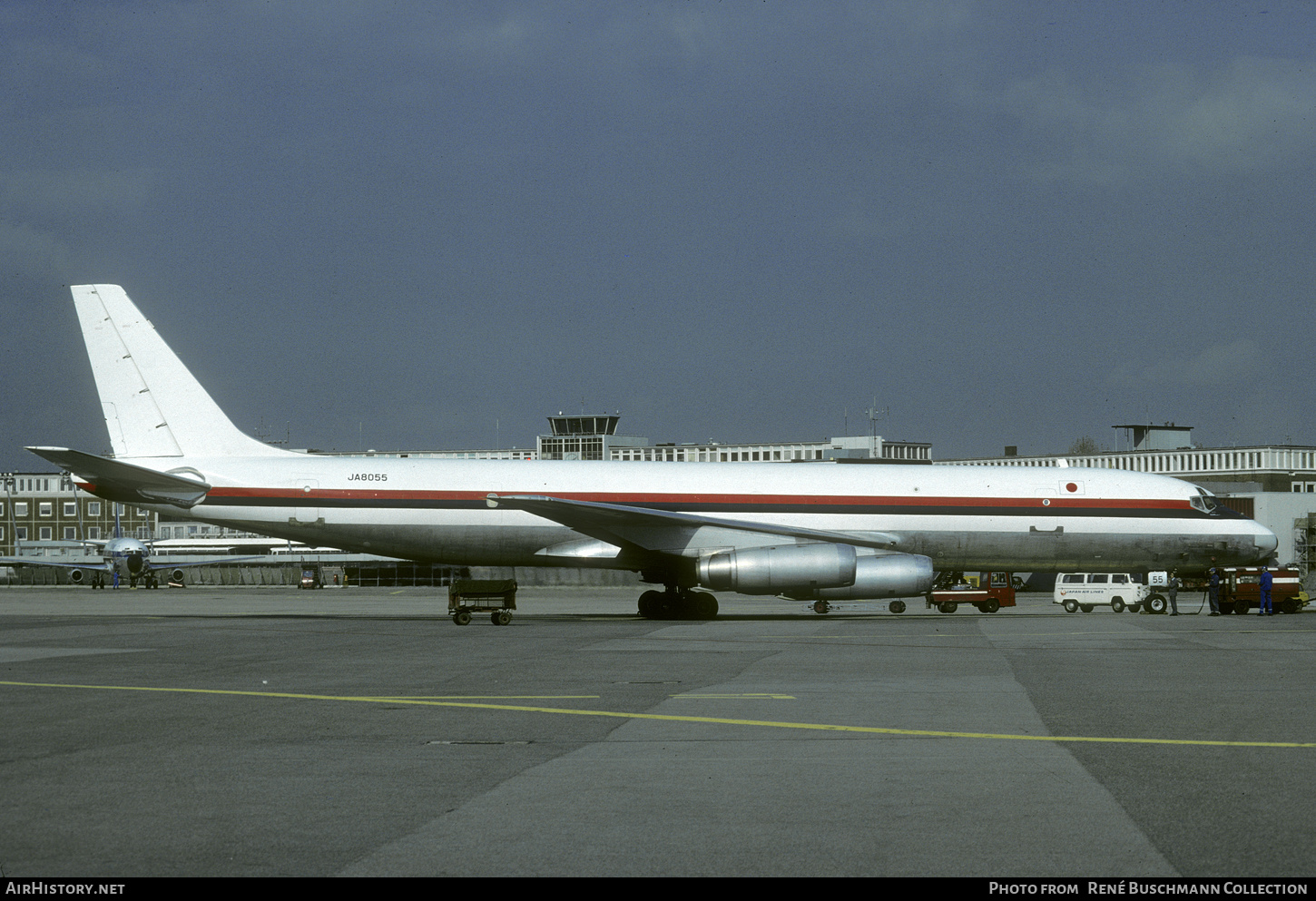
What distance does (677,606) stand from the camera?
112ft

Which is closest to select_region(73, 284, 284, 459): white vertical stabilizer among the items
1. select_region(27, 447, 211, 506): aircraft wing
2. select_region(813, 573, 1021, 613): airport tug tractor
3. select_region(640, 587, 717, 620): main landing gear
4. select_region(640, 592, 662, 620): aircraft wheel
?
select_region(27, 447, 211, 506): aircraft wing

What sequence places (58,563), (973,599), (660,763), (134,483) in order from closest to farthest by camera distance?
1. (660,763)
2. (134,483)
3. (973,599)
4. (58,563)

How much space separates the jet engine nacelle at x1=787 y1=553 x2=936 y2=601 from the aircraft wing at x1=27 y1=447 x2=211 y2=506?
15.5 meters

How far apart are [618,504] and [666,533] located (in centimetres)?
172

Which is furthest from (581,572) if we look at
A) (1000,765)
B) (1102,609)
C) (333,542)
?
(1000,765)

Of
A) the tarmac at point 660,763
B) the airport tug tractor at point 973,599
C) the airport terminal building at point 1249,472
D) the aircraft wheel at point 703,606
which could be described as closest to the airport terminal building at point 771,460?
the airport terminal building at point 1249,472

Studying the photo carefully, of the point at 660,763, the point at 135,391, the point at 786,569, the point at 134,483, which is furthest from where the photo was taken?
the point at 135,391

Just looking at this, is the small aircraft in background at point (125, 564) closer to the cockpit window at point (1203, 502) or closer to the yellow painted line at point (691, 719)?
the cockpit window at point (1203, 502)

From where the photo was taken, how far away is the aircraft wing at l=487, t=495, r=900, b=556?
3178cm

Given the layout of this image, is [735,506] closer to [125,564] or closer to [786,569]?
[786,569]

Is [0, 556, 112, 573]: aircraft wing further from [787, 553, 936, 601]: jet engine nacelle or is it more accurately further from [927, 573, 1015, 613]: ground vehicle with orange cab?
[787, 553, 936, 601]: jet engine nacelle

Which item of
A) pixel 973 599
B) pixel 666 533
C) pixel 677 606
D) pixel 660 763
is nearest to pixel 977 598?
pixel 973 599

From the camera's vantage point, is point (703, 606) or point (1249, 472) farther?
point (1249, 472)
